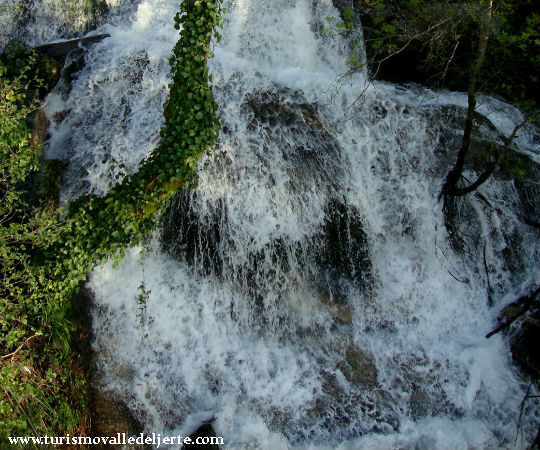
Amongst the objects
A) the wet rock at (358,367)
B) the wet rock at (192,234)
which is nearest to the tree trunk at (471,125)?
the wet rock at (358,367)

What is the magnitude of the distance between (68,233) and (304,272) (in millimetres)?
3678

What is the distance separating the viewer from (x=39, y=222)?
5.45 meters

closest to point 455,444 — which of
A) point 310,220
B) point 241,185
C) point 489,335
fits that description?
point 489,335

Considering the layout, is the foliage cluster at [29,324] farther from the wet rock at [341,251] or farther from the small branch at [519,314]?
the small branch at [519,314]

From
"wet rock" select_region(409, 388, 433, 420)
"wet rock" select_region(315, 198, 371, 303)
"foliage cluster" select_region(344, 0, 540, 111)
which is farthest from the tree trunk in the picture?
"wet rock" select_region(409, 388, 433, 420)

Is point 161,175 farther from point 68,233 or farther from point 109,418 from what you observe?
point 109,418

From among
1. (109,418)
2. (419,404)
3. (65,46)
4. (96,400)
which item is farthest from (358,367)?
(65,46)

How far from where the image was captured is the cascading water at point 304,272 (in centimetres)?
625

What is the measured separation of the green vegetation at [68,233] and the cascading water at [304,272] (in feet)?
1.77

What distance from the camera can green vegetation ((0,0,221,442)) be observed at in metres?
5.54

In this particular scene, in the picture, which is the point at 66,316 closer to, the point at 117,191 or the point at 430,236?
the point at 117,191

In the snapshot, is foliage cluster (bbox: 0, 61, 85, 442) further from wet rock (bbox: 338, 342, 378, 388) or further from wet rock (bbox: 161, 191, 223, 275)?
wet rock (bbox: 338, 342, 378, 388)

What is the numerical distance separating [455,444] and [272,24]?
25.8 feet

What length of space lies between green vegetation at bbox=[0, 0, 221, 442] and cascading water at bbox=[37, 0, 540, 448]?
0.54 meters
